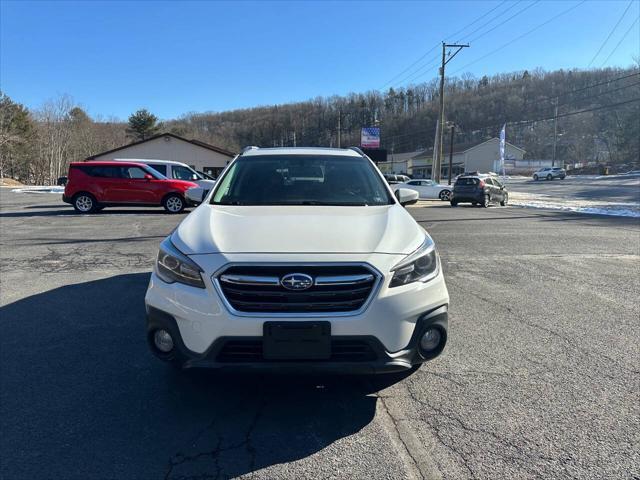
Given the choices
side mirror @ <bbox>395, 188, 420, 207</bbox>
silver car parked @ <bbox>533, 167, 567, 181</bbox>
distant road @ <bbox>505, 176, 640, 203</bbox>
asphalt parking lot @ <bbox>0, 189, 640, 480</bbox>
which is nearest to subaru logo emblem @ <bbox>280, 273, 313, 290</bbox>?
asphalt parking lot @ <bbox>0, 189, 640, 480</bbox>

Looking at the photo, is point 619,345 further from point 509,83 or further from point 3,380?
point 509,83

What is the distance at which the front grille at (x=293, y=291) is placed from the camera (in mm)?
2635

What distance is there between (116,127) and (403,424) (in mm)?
97675

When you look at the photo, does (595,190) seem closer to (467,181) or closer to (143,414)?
(467,181)

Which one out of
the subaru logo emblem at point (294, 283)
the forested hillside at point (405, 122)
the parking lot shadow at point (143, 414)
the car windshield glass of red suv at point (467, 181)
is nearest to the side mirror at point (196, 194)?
the parking lot shadow at point (143, 414)

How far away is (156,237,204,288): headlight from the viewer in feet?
9.03

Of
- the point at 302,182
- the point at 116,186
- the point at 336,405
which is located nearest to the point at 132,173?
the point at 116,186

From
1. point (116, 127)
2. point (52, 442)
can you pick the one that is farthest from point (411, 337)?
point (116, 127)

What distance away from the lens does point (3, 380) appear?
133 inches

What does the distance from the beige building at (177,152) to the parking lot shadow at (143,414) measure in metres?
45.7

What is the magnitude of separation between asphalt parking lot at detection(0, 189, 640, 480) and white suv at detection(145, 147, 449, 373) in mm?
417

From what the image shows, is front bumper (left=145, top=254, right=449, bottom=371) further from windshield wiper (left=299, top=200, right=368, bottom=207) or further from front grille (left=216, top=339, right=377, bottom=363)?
windshield wiper (left=299, top=200, right=368, bottom=207)

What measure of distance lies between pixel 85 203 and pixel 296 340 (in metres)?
16.1

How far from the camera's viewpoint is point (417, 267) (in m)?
2.90
